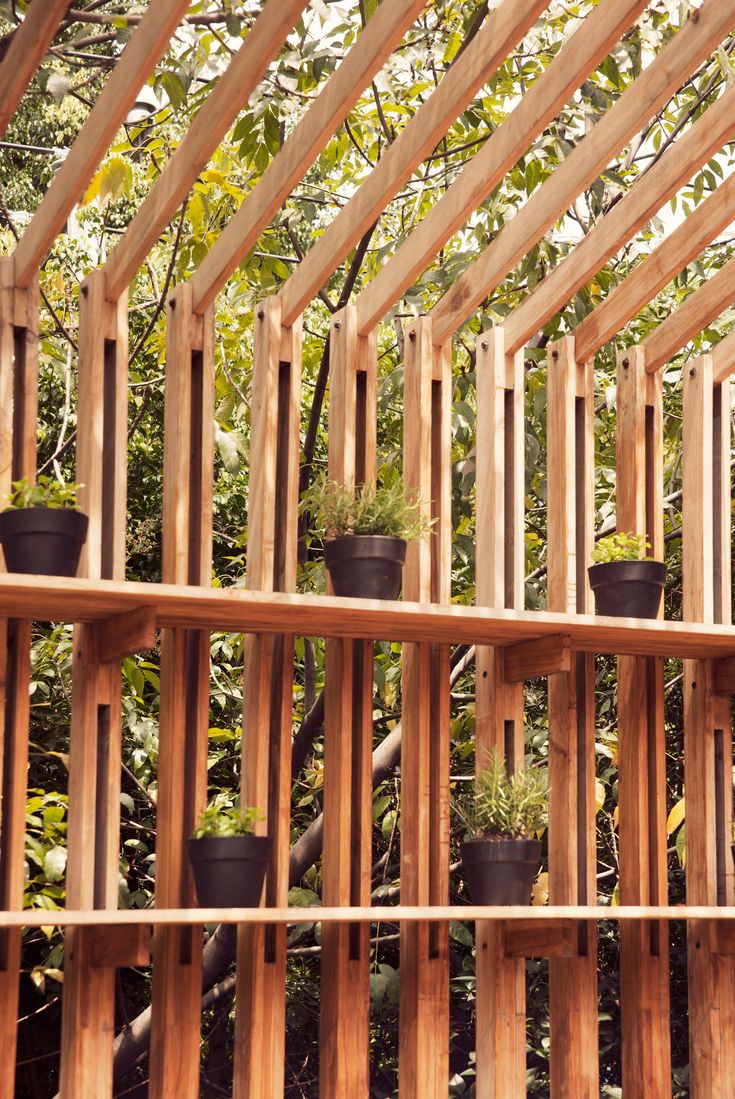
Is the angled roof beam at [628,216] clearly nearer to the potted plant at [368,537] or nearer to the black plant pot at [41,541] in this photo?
the potted plant at [368,537]

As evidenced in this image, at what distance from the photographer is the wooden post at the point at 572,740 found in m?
3.91

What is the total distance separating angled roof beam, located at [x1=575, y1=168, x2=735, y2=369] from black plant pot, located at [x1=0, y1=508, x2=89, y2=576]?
5.39 ft

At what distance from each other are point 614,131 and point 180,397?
124cm

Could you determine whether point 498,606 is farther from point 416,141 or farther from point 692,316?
point 416,141

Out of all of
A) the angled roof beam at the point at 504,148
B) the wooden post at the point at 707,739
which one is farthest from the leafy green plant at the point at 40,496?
the wooden post at the point at 707,739

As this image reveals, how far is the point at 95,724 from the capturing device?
3.45 m

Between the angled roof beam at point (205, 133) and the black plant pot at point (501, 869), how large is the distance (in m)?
1.66

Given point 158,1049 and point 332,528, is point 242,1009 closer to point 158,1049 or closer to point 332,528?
point 158,1049

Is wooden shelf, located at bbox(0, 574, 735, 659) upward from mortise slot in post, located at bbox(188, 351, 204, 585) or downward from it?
downward

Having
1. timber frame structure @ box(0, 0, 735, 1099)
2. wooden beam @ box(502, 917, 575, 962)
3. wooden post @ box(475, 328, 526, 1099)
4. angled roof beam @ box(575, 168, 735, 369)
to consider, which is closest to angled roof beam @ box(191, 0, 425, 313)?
timber frame structure @ box(0, 0, 735, 1099)

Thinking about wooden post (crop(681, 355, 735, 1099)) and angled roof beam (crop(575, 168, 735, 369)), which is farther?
wooden post (crop(681, 355, 735, 1099))

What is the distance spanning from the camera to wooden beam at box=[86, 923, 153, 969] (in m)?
3.23

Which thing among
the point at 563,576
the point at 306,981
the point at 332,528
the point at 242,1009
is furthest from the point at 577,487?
the point at 306,981

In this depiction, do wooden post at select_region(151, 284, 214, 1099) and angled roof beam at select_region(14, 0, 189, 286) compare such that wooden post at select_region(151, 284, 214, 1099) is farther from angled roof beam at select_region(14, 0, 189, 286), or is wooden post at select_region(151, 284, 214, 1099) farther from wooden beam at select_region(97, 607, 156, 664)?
angled roof beam at select_region(14, 0, 189, 286)
